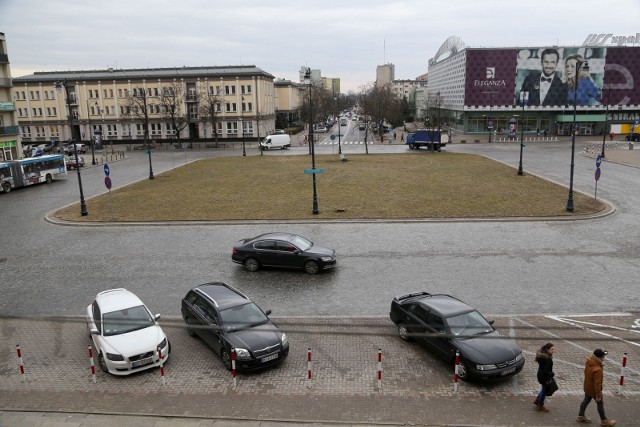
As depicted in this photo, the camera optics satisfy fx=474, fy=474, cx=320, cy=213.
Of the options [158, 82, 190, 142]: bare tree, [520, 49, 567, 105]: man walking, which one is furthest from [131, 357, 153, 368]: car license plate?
[520, 49, 567, 105]: man walking

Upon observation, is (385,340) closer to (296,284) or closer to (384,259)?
(296,284)

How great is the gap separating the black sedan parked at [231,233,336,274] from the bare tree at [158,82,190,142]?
62157mm

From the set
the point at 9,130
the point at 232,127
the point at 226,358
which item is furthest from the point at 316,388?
the point at 232,127

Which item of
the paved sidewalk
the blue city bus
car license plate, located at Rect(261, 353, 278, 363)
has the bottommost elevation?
the paved sidewalk

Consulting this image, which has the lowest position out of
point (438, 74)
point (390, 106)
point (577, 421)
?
point (577, 421)

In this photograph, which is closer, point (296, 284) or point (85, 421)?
point (85, 421)

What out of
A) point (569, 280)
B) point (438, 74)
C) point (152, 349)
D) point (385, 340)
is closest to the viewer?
point (152, 349)

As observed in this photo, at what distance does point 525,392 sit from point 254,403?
5731 mm

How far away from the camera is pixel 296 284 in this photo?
53.8ft

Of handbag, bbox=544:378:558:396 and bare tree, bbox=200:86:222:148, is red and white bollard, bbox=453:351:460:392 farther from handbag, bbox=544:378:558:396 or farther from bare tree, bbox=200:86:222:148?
bare tree, bbox=200:86:222:148

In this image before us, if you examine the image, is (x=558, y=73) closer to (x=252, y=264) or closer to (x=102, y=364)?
(x=252, y=264)

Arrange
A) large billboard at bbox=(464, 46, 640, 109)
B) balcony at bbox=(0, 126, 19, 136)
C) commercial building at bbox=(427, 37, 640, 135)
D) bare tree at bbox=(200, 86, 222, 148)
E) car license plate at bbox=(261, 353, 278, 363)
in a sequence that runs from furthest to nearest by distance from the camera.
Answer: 1. commercial building at bbox=(427, 37, 640, 135)
2. large billboard at bbox=(464, 46, 640, 109)
3. bare tree at bbox=(200, 86, 222, 148)
4. balcony at bbox=(0, 126, 19, 136)
5. car license plate at bbox=(261, 353, 278, 363)

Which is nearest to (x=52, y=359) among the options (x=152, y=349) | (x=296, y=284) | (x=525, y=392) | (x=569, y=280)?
(x=152, y=349)

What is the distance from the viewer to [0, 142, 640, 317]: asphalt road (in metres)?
14.9
